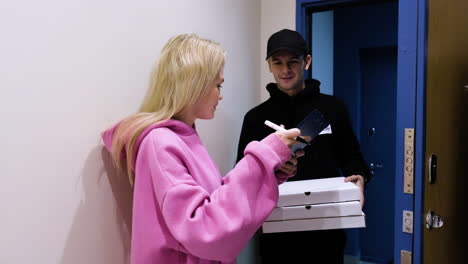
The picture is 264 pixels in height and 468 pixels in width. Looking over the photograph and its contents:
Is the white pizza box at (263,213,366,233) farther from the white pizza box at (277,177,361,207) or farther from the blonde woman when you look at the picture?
the blonde woman

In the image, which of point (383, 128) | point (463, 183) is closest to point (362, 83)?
point (383, 128)

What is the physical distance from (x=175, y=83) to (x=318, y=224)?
632 millimetres

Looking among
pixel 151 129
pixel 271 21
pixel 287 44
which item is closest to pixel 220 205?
pixel 151 129

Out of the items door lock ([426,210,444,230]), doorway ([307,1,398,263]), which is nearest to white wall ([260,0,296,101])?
door lock ([426,210,444,230])

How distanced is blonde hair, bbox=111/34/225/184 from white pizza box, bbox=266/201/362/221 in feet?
1.57

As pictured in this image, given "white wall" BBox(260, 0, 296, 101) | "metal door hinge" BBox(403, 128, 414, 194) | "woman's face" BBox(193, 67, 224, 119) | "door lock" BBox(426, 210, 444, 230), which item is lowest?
"door lock" BBox(426, 210, 444, 230)

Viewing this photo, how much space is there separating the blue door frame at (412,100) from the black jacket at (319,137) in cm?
26

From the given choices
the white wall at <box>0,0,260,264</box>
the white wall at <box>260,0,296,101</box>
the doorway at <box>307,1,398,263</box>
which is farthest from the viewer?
the doorway at <box>307,1,398,263</box>

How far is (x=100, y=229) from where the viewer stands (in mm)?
970

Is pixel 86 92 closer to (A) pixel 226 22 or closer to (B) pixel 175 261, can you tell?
(B) pixel 175 261

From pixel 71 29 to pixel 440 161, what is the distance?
1.35 meters

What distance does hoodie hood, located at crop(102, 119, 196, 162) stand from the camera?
0.87 m

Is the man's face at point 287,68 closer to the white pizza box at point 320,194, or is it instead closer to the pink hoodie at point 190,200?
the white pizza box at point 320,194

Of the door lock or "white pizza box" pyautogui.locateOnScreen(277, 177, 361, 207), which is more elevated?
"white pizza box" pyautogui.locateOnScreen(277, 177, 361, 207)
